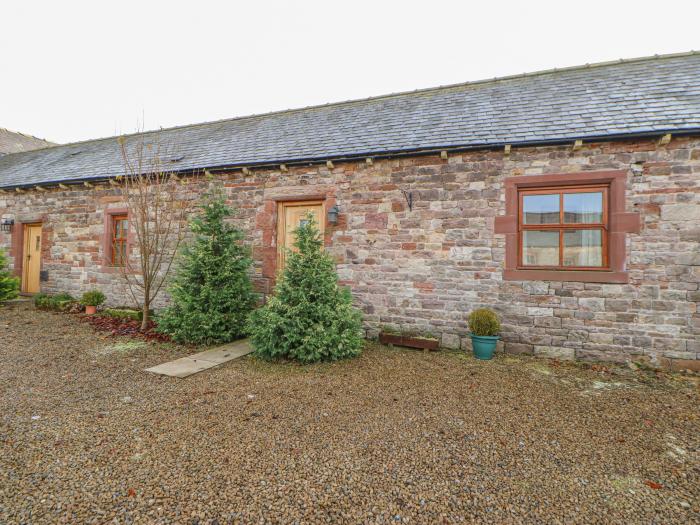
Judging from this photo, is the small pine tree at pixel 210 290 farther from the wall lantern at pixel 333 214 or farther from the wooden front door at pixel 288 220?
the wall lantern at pixel 333 214

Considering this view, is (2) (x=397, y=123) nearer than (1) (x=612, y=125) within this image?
No

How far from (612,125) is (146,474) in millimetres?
7215

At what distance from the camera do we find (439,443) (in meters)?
2.80

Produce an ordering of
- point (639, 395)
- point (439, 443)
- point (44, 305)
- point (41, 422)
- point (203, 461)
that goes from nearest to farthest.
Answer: point (203, 461), point (439, 443), point (41, 422), point (639, 395), point (44, 305)

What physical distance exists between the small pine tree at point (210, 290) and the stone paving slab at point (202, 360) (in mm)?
376

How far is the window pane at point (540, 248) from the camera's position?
5449 millimetres

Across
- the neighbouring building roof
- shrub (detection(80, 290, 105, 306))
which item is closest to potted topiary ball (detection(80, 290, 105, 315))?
shrub (detection(80, 290, 105, 306))

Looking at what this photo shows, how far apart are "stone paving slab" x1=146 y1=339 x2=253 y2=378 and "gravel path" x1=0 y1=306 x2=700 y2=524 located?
219 mm

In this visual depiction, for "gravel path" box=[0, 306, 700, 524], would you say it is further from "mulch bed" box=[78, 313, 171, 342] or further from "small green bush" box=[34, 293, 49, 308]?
"small green bush" box=[34, 293, 49, 308]

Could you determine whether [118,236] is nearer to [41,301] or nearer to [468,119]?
[41,301]

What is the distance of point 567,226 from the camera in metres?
5.35

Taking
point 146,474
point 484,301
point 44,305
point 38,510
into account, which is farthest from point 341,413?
point 44,305

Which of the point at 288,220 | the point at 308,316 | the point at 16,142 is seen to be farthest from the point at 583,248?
the point at 16,142

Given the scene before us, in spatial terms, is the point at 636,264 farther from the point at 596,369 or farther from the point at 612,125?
the point at 612,125
